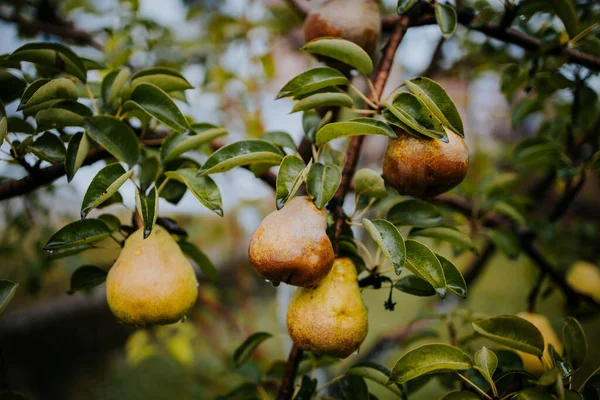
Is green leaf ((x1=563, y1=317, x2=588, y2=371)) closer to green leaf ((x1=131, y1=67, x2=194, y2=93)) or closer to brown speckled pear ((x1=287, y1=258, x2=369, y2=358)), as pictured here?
brown speckled pear ((x1=287, y1=258, x2=369, y2=358))

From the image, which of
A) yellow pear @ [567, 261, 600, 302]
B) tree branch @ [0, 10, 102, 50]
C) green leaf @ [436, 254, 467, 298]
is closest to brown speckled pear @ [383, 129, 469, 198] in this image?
green leaf @ [436, 254, 467, 298]

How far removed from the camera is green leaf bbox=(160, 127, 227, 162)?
744 millimetres

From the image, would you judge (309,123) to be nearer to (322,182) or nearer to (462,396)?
(322,182)

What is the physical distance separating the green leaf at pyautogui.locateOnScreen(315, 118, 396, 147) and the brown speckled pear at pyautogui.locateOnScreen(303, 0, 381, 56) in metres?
0.26

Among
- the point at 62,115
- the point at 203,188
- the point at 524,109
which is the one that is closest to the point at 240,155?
the point at 203,188

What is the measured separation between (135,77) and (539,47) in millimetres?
858

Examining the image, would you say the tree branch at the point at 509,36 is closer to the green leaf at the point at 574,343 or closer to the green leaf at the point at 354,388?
the green leaf at the point at 574,343

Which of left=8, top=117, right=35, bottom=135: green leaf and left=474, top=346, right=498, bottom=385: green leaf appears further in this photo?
left=8, top=117, right=35, bottom=135: green leaf

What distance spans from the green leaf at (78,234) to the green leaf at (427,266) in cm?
51

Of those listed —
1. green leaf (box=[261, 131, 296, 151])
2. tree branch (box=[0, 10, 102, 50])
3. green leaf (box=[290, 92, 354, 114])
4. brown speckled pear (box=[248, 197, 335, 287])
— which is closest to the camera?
brown speckled pear (box=[248, 197, 335, 287])

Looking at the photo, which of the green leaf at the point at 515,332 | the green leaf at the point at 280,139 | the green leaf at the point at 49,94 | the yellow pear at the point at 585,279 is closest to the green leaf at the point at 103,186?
the green leaf at the point at 49,94

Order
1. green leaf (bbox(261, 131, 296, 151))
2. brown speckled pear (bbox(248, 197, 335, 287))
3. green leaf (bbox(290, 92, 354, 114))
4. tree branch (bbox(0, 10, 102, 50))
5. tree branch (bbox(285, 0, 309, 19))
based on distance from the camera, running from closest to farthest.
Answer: brown speckled pear (bbox(248, 197, 335, 287)), green leaf (bbox(290, 92, 354, 114)), green leaf (bbox(261, 131, 296, 151)), tree branch (bbox(285, 0, 309, 19)), tree branch (bbox(0, 10, 102, 50))

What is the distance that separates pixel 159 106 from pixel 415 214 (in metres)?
0.49

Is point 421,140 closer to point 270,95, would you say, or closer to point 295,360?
point 295,360
